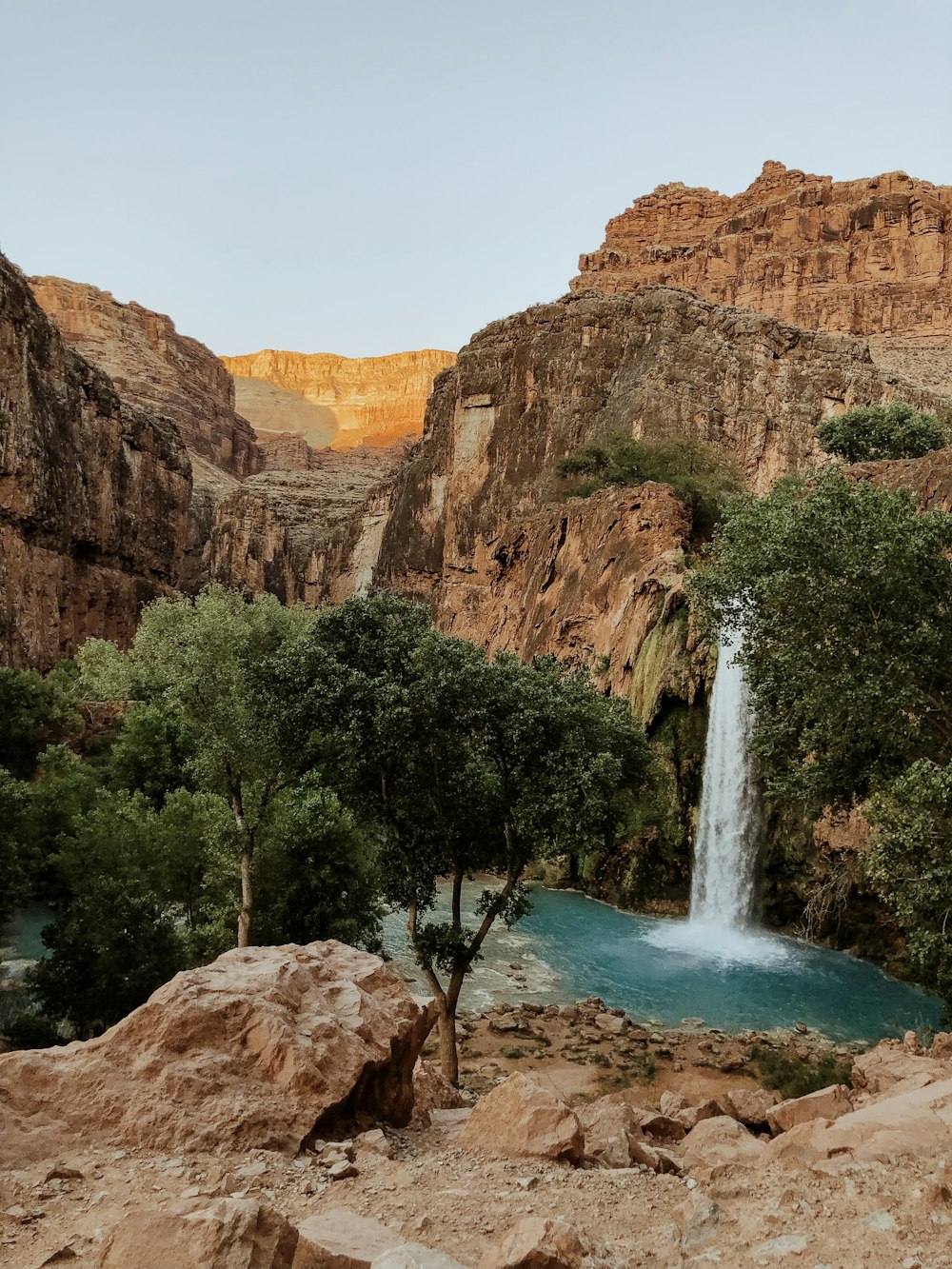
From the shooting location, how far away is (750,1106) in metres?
10.5

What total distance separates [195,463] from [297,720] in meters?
115

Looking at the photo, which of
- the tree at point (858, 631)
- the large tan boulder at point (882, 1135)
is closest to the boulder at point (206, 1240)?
the large tan boulder at point (882, 1135)

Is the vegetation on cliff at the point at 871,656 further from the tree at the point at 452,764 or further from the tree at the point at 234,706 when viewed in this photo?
the tree at the point at 234,706

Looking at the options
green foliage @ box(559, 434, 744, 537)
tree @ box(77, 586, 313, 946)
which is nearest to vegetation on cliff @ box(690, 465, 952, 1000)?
tree @ box(77, 586, 313, 946)

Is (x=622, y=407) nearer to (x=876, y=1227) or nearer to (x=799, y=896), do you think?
(x=799, y=896)

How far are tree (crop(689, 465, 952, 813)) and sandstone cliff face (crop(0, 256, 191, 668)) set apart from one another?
4845 cm

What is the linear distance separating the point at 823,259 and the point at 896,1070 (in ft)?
391

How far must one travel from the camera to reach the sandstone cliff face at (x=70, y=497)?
172ft

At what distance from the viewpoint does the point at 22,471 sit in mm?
53188

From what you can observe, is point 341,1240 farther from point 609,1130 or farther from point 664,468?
point 664,468

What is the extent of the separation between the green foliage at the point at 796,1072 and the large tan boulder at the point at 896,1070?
3.49 metres

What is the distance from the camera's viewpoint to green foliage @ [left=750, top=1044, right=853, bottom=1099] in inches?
554

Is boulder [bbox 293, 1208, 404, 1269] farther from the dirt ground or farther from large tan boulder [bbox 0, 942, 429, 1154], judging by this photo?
large tan boulder [bbox 0, 942, 429, 1154]

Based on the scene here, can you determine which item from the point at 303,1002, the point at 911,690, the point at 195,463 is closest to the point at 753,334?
the point at 911,690
